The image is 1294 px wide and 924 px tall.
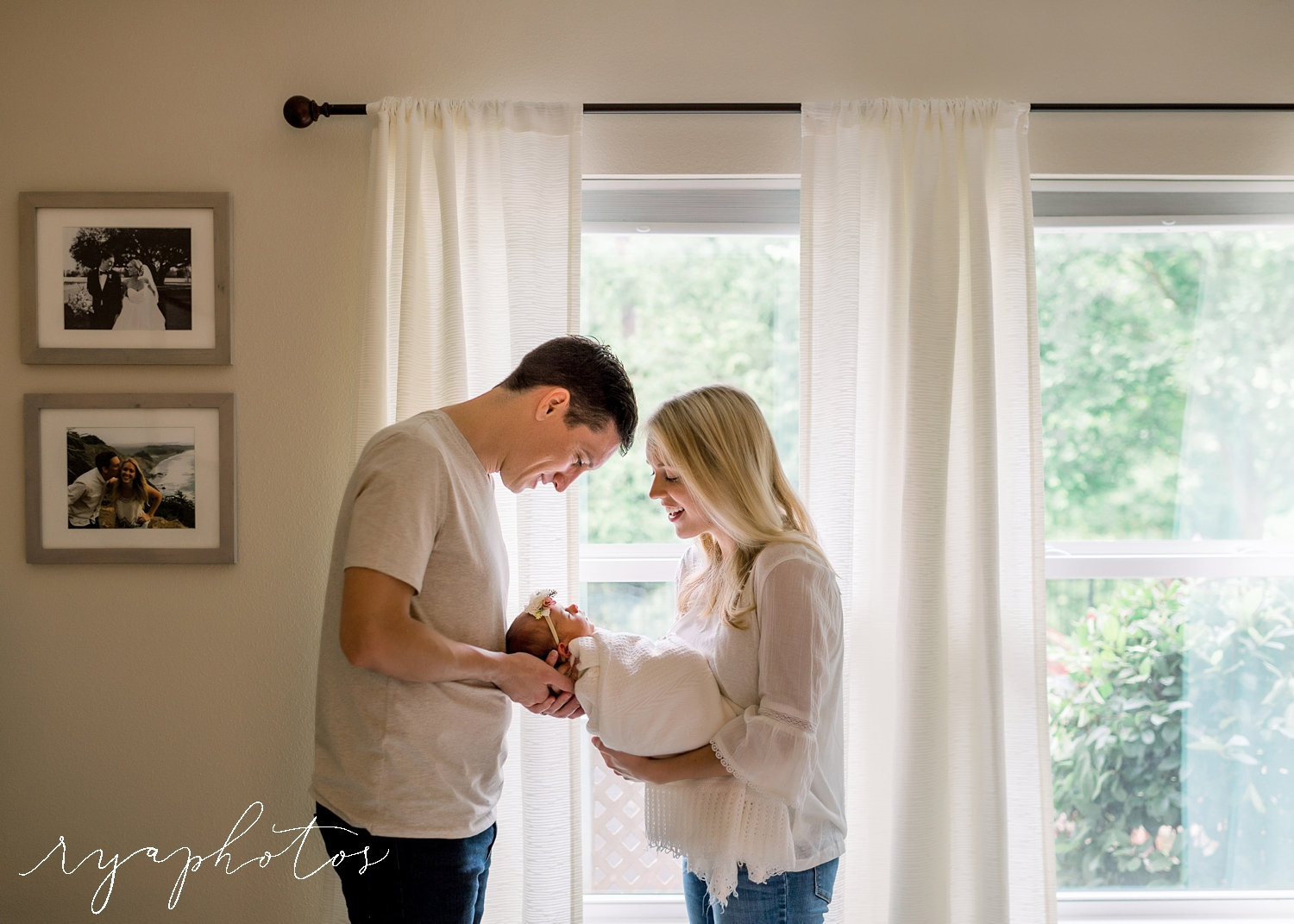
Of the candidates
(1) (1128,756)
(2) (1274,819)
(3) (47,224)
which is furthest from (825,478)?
(3) (47,224)

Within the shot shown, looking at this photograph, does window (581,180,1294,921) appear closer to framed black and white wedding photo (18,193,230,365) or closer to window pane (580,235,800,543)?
window pane (580,235,800,543)

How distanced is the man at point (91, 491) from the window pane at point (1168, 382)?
2360mm

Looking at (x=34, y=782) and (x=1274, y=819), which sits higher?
(x=34, y=782)

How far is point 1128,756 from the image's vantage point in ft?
7.63

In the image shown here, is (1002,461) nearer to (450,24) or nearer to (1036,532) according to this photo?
(1036,532)

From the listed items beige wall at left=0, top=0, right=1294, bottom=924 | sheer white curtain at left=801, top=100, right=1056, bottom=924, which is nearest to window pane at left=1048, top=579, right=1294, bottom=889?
sheer white curtain at left=801, top=100, right=1056, bottom=924

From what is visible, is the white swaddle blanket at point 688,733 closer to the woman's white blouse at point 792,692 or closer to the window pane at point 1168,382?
the woman's white blouse at point 792,692

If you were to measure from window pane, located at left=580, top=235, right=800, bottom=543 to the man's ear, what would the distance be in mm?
688

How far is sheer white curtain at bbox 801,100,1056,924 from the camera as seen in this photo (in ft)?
6.56

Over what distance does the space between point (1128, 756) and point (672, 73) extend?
2.14m

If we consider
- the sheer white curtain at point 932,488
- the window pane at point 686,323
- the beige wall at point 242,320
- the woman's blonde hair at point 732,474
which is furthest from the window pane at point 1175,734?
the beige wall at point 242,320

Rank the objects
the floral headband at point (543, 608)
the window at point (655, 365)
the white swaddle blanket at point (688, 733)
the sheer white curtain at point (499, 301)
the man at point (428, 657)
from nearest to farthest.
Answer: the man at point (428, 657) < the white swaddle blanket at point (688, 733) < the floral headband at point (543, 608) < the sheer white curtain at point (499, 301) < the window at point (655, 365)

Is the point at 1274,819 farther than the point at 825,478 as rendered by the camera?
Yes

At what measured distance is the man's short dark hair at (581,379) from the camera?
1589mm
